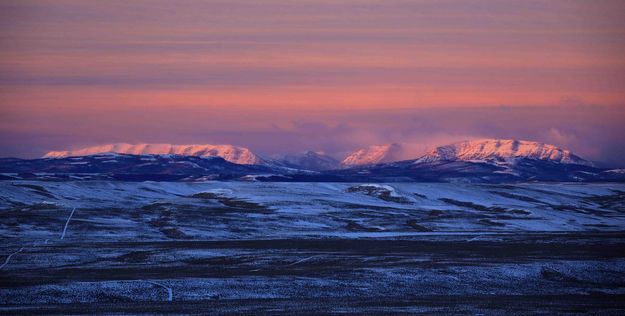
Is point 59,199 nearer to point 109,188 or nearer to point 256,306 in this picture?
point 109,188

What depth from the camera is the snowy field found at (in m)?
52.9

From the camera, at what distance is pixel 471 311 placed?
47.9 metres

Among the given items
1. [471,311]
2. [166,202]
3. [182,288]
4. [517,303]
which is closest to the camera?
[471,311]

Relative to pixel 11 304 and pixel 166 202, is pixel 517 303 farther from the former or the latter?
pixel 166 202

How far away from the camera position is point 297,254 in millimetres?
79188

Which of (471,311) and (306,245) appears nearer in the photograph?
(471,311)

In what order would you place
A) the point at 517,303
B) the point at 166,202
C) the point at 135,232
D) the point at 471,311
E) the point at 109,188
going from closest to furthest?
the point at 471,311
the point at 517,303
the point at 135,232
the point at 166,202
the point at 109,188

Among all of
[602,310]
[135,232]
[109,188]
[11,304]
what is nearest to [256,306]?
[11,304]

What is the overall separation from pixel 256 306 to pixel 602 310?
17.3 metres

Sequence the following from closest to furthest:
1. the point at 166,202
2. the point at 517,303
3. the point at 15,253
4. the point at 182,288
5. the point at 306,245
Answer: the point at 517,303, the point at 182,288, the point at 15,253, the point at 306,245, the point at 166,202

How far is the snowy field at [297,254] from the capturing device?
52.9 meters

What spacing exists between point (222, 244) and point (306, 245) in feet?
26.3

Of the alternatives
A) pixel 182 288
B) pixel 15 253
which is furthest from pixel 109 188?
pixel 182 288

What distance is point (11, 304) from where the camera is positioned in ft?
165
